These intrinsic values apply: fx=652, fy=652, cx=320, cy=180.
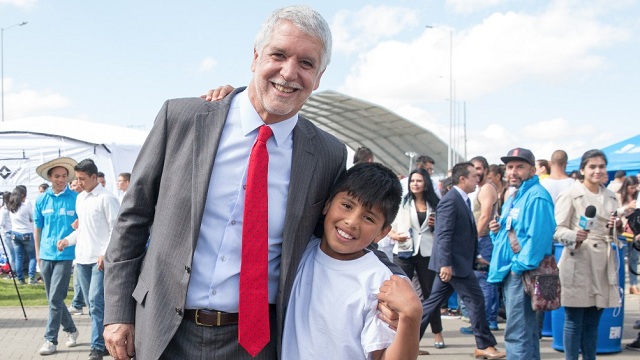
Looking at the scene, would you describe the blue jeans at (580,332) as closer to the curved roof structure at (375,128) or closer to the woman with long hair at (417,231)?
the woman with long hair at (417,231)

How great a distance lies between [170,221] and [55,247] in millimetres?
5627

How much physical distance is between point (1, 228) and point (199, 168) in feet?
41.6

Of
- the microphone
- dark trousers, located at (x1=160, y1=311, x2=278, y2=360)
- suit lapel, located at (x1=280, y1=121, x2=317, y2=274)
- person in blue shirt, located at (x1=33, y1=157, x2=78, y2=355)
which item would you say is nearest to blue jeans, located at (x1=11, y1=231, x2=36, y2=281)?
person in blue shirt, located at (x1=33, y1=157, x2=78, y2=355)

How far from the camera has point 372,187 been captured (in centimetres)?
249

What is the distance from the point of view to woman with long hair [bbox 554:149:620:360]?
5.71 metres

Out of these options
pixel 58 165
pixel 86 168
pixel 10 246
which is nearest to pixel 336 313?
pixel 86 168

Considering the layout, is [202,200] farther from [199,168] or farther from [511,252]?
[511,252]

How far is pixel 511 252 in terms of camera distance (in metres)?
5.60

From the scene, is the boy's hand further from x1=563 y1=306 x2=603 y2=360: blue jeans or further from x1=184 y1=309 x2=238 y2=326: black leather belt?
→ x1=563 y1=306 x2=603 y2=360: blue jeans

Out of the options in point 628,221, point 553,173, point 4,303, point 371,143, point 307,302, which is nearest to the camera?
point 307,302

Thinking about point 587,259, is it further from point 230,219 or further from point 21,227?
point 21,227

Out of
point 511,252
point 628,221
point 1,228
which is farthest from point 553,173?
point 1,228

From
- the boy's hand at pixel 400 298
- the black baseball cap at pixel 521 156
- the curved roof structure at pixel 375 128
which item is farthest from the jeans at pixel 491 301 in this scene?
the curved roof structure at pixel 375 128

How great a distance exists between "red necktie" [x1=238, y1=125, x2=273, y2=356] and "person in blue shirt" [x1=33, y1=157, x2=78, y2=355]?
5420 millimetres
